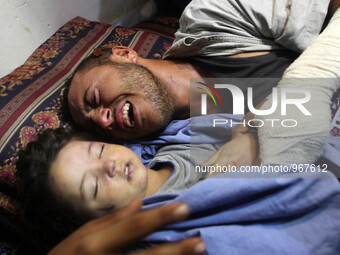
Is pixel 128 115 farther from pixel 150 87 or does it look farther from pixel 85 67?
pixel 85 67

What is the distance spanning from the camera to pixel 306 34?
3.10ft

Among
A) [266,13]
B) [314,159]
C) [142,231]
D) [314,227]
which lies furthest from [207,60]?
[142,231]

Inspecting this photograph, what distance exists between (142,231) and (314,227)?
374 mm

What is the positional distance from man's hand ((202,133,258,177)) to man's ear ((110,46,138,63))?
21.4 inches

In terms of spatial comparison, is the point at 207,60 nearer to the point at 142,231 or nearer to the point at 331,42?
the point at 331,42

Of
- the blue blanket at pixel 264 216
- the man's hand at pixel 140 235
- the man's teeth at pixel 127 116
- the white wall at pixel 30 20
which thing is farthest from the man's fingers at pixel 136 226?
the white wall at pixel 30 20

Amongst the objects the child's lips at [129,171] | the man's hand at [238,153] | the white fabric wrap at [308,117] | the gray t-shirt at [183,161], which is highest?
the white fabric wrap at [308,117]

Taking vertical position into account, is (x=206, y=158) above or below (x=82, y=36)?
below

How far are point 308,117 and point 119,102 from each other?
58cm

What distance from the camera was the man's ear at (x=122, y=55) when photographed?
1.06 m

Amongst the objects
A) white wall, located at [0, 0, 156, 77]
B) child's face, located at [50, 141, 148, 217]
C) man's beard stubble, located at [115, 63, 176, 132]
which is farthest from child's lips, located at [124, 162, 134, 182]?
white wall, located at [0, 0, 156, 77]

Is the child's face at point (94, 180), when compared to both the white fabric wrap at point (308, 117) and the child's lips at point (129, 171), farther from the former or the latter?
the white fabric wrap at point (308, 117)

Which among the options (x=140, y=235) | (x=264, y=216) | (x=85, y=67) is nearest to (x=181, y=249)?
(x=140, y=235)

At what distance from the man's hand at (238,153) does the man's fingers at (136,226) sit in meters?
0.39
